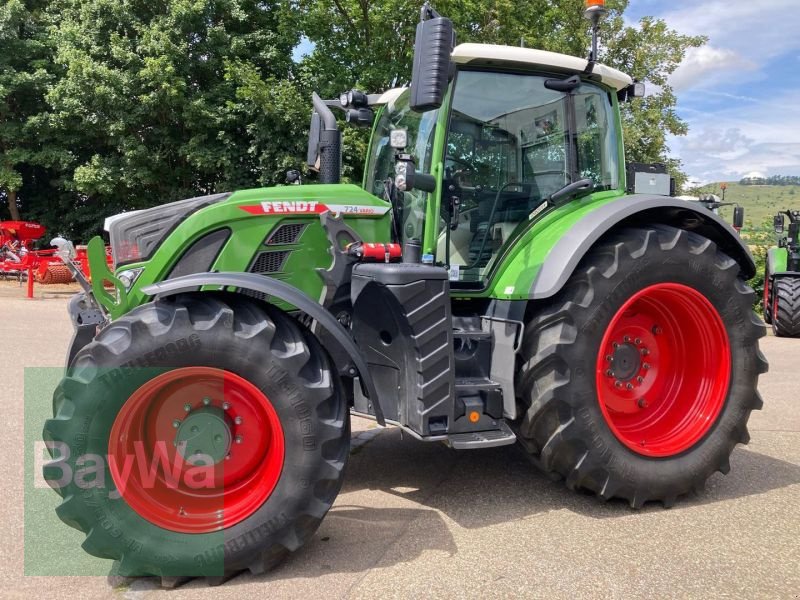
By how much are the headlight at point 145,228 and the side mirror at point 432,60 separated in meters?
1.12

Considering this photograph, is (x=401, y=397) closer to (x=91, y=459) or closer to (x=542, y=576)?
(x=542, y=576)

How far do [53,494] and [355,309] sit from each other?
1932 mm

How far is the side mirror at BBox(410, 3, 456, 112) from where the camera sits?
277 cm

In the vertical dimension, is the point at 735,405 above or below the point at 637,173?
below

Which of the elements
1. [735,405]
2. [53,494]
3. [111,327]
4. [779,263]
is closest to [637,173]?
[735,405]

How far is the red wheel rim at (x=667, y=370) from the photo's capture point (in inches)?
147

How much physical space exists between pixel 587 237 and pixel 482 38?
44.4ft

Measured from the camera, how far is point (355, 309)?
11.0ft

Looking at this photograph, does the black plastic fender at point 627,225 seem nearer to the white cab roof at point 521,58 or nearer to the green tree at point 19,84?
the white cab roof at point 521,58

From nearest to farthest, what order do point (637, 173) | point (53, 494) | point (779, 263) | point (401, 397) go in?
point (401, 397) → point (53, 494) → point (637, 173) → point (779, 263)

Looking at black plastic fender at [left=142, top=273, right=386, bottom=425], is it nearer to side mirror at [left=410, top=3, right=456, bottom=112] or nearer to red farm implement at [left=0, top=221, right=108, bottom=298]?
side mirror at [left=410, top=3, right=456, bottom=112]

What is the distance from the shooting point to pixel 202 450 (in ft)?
9.51

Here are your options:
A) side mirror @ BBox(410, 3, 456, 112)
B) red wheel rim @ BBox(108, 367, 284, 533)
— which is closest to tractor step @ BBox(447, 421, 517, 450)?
red wheel rim @ BBox(108, 367, 284, 533)

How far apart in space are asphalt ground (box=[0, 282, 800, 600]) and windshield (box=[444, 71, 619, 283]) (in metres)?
1.24
